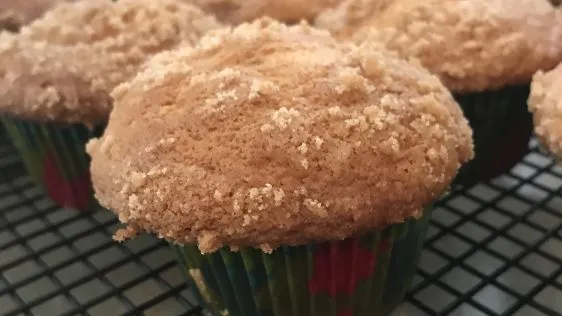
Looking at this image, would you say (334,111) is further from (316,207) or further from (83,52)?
(83,52)

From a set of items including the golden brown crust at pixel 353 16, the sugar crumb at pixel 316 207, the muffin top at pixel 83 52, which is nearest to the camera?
the sugar crumb at pixel 316 207

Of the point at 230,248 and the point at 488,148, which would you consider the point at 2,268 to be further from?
the point at 488,148

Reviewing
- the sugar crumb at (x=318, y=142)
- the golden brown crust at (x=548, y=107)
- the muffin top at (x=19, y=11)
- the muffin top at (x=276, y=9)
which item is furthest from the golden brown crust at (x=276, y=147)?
the muffin top at (x=19, y=11)

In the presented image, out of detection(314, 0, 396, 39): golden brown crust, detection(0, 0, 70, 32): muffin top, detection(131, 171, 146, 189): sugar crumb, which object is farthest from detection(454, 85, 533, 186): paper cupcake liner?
detection(0, 0, 70, 32): muffin top

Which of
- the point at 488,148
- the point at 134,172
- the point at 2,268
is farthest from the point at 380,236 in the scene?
the point at 2,268

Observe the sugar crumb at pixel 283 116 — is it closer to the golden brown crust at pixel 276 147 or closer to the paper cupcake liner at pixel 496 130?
the golden brown crust at pixel 276 147

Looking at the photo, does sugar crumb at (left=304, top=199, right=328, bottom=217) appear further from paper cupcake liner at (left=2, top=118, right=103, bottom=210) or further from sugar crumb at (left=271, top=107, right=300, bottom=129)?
paper cupcake liner at (left=2, top=118, right=103, bottom=210)
